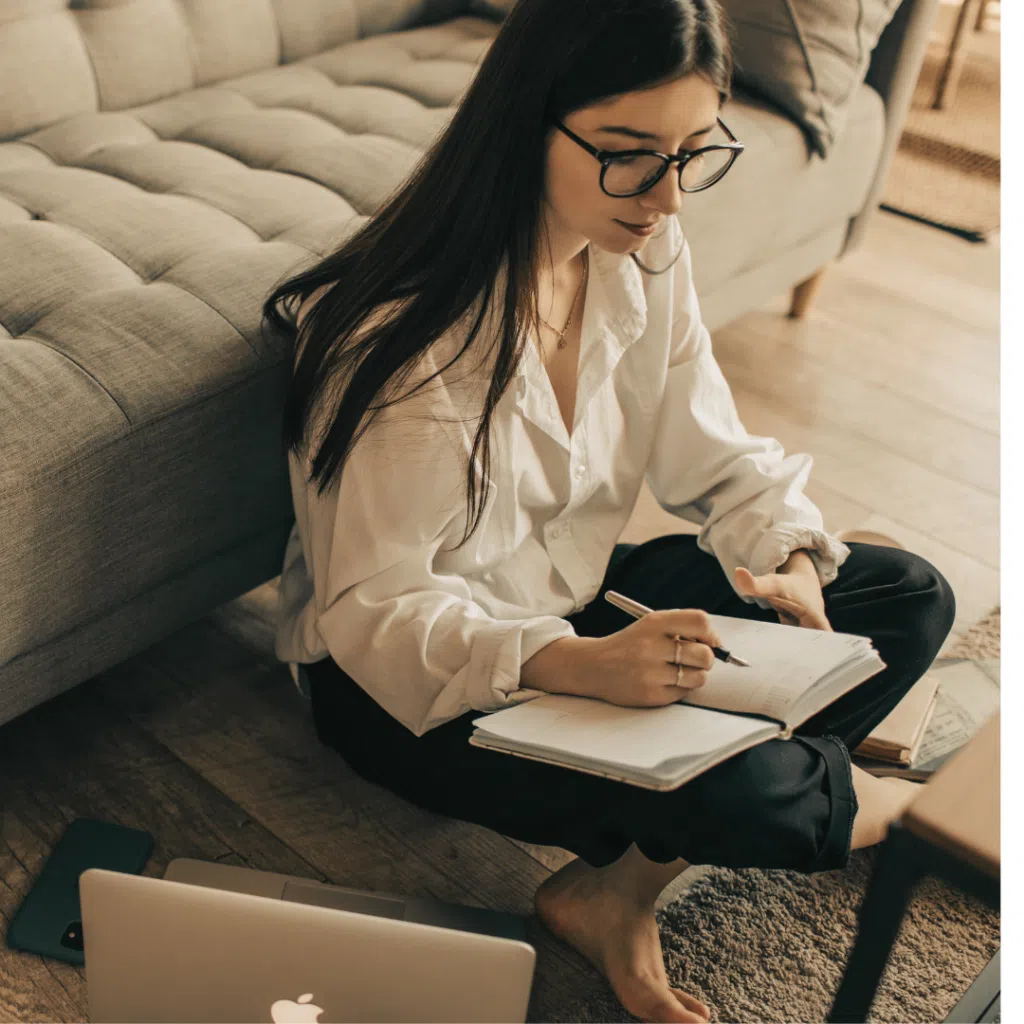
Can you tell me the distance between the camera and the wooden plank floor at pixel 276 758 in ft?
3.73

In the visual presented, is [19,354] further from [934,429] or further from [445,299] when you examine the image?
[934,429]

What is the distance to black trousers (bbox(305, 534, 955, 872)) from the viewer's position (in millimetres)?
936

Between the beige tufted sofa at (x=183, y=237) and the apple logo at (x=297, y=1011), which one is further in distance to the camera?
the beige tufted sofa at (x=183, y=237)

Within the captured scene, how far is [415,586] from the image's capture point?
3.17ft

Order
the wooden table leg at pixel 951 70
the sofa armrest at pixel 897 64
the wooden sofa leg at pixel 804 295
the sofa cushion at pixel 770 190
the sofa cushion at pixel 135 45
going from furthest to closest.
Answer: the wooden table leg at pixel 951 70, the wooden sofa leg at pixel 804 295, the sofa armrest at pixel 897 64, the sofa cushion at pixel 770 190, the sofa cushion at pixel 135 45

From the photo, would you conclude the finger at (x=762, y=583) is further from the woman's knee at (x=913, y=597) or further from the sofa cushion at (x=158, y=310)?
the sofa cushion at (x=158, y=310)

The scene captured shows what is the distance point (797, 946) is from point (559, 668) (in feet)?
1.39

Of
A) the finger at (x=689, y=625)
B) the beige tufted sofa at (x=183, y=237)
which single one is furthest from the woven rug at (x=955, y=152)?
the finger at (x=689, y=625)

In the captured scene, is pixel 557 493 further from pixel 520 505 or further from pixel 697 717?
pixel 697 717

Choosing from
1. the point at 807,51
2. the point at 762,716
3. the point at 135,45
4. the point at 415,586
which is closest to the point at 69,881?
the point at 415,586

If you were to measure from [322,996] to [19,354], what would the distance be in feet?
2.08

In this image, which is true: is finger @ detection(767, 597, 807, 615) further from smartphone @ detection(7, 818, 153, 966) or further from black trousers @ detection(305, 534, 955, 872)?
smartphone @ detection(7, 818, 153, 966)

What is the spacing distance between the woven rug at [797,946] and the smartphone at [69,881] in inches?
17.3

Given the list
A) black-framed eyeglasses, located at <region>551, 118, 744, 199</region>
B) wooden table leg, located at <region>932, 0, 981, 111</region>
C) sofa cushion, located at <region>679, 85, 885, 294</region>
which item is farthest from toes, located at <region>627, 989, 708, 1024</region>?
wooden table leg, located at <region>932, 0, 981, 111</region>
